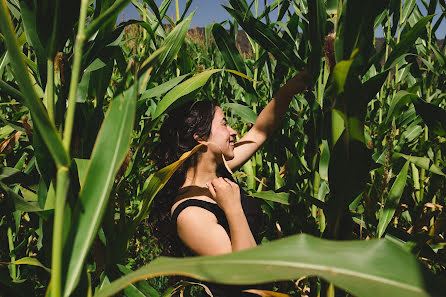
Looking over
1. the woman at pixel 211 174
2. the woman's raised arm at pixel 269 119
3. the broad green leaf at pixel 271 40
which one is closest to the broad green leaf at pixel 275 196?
the woman at pixel 211 174

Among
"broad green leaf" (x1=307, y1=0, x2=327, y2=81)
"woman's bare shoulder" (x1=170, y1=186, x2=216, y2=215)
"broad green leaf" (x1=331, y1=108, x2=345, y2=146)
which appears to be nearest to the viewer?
"broad green leaf" (x1=331, y1=108, x2=345, y2=146)

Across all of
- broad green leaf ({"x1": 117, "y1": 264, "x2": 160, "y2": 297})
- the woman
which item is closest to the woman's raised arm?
→ the woman

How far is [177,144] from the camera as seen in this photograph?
4.58 ft

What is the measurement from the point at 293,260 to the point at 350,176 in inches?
12.1

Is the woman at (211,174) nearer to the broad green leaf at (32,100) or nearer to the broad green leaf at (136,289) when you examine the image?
the broad green leaf at (136,289)

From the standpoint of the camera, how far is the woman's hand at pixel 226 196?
1098 millimetres

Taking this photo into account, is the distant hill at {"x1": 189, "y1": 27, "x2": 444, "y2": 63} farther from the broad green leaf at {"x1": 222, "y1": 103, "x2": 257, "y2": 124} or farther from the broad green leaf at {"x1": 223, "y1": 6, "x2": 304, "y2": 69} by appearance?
the broad green leaf at {"x1": 222, "y1": 103, "x2": 257, "y2": 124}

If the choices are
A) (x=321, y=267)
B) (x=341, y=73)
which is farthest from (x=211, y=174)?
(x=321, y=267)

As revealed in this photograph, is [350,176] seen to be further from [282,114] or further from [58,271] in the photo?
[282,114]

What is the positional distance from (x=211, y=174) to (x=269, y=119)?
0.32 meters

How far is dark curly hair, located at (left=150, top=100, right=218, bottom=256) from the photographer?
1.35 m

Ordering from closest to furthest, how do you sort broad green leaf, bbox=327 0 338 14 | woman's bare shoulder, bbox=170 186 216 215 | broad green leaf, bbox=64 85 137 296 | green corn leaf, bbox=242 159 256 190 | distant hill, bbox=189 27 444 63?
broad green leaf, bbox=64 85 137 296
broad green leaf, bbox=327 0 338 14
woman's bare shoulder, bbox=170 186 216 215
green corn leaf, bbox=242 159 256 190
distant hill, bbox=189 27 444 63

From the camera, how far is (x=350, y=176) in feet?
2.07

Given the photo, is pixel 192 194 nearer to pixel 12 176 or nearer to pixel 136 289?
pixel 136 289
